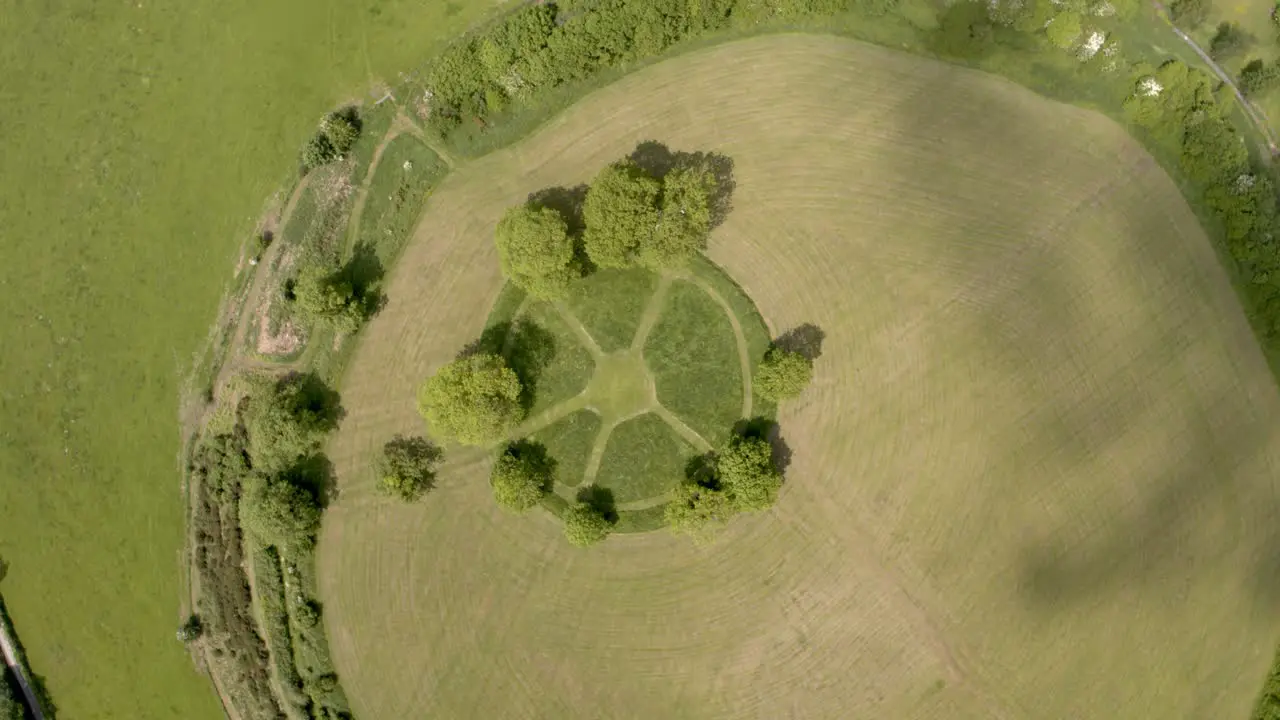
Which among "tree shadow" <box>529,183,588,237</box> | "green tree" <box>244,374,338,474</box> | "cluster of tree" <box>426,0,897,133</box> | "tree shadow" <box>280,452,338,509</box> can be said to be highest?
"cluster of tree" <box>426,0,897,133</box>

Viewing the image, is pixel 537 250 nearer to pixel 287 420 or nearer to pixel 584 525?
pixel 584 525

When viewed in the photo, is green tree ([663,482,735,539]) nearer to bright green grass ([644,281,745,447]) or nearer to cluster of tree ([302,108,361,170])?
bright green grass ([644,281,745,447])

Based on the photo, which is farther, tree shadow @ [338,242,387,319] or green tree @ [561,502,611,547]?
tree shadow @ [338,242,387,319]

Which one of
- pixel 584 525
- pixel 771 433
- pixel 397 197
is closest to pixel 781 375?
pixel 771 433

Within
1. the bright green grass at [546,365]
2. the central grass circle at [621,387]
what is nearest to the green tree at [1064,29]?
the central grass circle at [621,387]

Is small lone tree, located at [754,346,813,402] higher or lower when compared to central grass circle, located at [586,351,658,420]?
lower

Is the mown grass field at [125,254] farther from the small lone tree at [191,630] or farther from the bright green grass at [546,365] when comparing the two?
the bright green grass at [546,365]

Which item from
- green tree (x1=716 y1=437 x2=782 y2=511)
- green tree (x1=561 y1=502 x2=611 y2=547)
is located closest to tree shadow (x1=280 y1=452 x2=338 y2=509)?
green tree (x1=561 y1=502 x2=611 y2=547)
